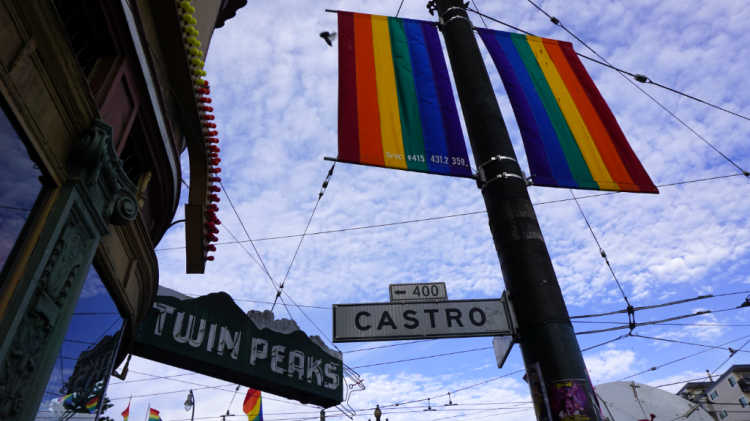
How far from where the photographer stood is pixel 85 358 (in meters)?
5.84

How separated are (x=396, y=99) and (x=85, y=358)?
220 inches

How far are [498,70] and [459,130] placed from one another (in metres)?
1.77

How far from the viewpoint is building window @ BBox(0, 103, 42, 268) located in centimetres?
372

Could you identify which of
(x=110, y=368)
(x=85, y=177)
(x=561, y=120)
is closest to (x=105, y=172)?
(x=85, y=177)


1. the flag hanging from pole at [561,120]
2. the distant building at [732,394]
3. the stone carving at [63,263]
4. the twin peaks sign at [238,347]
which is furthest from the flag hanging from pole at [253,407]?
the distant building at [732,394]

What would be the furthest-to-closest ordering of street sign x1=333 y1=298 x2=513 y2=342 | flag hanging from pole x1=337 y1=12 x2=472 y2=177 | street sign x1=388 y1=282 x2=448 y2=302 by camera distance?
flag hanging from pole x1=337 y1=12 x2=472 y2=177
street sign x1=388 y1=282 x2=448 y2=302
street sign x1=333 y1=298 x2=513 y2=342

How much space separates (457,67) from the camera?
696 cm

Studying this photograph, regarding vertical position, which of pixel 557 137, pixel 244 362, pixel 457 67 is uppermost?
pixel 457 67

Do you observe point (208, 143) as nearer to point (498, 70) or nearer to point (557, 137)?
point (498, 70)

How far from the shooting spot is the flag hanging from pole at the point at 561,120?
21.2ft

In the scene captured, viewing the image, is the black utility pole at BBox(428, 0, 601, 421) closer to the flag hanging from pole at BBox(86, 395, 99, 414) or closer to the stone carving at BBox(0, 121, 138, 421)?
the stone carving at BBox(0, 121, 138, 421)

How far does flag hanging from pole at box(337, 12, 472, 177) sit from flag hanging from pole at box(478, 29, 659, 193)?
1.09 metres

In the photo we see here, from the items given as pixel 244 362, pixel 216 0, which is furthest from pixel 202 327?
pixel 216 0

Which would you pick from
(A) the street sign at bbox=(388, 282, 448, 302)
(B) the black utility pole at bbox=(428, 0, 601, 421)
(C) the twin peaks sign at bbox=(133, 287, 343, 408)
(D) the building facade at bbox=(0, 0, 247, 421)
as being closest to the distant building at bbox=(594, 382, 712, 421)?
(C) the twin peaks sign at bbox=(133, 287, 343, 408)
